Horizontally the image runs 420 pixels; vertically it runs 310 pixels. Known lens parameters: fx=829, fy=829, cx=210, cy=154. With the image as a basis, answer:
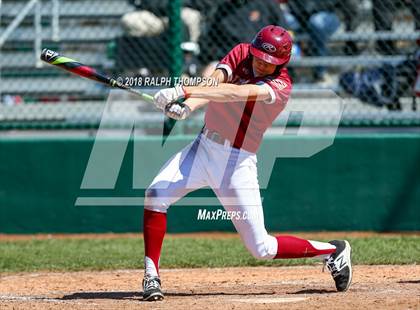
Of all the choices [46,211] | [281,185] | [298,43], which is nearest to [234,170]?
[281,185]

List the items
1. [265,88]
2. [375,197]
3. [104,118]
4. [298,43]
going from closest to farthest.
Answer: [265,88] → [375,197] → [104,118] → [298,43]

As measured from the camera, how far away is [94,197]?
8844mm

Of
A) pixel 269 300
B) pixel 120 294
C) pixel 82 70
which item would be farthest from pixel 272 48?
pixel 120 294

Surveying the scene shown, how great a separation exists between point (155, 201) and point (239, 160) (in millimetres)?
626

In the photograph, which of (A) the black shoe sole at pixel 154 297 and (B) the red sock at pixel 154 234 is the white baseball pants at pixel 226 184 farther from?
(A) the black shoe sole at pixel 154 297

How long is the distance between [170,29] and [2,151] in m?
2.23

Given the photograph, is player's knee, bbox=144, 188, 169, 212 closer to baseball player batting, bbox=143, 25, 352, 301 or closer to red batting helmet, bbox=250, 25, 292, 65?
baseball player batting, bbox=143, 25, 352, 301

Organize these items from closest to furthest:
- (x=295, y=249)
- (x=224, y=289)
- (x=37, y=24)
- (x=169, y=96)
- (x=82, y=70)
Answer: (x=169, y=96) → (x=295, y=249) → (x=82, y=70) → (x=224, y=289) → (x=37, y=24)

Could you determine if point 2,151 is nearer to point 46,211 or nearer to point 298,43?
point 46,211

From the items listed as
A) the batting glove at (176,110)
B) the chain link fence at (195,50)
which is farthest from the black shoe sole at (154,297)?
the chain link fence at (195,50)

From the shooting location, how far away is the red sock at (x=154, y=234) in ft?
18.1

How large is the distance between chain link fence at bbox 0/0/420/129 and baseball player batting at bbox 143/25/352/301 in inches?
121

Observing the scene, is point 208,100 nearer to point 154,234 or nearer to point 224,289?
point 154,234

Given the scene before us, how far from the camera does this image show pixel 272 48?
5340 millimetres
